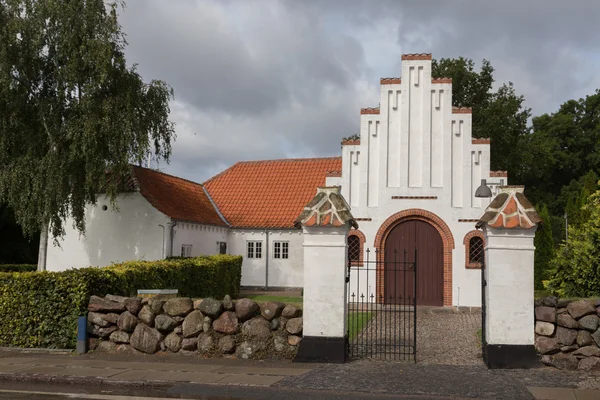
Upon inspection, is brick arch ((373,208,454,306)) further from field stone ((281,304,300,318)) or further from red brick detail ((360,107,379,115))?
field stone ((281,304,300,318))

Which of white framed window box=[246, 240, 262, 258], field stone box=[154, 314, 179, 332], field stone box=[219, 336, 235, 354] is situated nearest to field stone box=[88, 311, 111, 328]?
field stone box=[154, 314, 179, 332]

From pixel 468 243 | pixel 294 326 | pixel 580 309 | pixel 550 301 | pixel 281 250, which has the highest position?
pixel 468 243

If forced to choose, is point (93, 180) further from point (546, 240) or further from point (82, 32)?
point (546, 240)

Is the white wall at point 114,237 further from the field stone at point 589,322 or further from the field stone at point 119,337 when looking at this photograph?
the field stone at point 589,322

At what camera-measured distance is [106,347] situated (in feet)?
40.2

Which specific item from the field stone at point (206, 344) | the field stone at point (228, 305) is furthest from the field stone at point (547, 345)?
the field stone at point (206, 344)

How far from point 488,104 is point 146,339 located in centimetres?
2906

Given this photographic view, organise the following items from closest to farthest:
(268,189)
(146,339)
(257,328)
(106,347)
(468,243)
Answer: (257,328), (146,339), (106,347), (468,243), (268,189)

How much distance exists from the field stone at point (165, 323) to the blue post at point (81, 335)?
60.4 inches

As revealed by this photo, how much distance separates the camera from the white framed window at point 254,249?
28781mm

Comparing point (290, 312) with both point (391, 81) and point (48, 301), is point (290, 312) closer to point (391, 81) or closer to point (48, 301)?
point (48, 301)

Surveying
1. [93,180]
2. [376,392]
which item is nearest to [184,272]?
[93,180]

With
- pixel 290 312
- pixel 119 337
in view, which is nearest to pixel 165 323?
pixel 119 337

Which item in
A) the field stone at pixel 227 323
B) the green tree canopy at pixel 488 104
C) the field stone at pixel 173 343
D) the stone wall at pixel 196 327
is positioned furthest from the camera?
the green tree canopy at pixel 488 104
